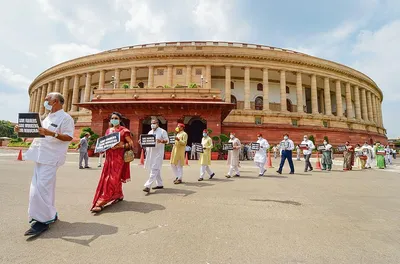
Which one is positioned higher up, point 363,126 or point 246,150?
point 363,126

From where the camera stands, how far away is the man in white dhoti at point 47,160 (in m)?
2.96

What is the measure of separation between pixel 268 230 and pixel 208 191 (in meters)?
2.80

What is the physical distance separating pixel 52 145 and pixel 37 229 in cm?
116

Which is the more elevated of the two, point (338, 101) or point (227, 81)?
point (227, 81)

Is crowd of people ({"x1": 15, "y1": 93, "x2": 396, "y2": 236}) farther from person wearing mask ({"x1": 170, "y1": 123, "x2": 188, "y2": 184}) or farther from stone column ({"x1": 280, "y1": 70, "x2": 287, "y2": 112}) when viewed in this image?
stone column ({"x1": 280, "y1": 70, "x2": 287, "y2": 112})

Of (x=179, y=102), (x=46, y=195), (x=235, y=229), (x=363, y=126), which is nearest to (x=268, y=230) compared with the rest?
(x=235, y=229)

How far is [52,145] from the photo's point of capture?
10.4 ft

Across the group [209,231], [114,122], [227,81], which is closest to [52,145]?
[114,122]

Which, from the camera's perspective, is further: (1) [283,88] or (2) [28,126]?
(1) [283,88]

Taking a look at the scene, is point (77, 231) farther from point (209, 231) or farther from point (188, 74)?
point (188, 74)

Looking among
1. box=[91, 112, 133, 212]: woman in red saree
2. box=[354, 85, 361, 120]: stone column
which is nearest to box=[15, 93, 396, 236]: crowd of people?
box=[91, 112, 133, 212]: woman in red saree

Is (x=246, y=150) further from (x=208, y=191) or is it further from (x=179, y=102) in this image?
(x=208, y=191)

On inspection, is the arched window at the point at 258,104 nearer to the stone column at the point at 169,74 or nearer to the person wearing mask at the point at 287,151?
the stone column at the point at 169,74

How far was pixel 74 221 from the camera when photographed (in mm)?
3404
